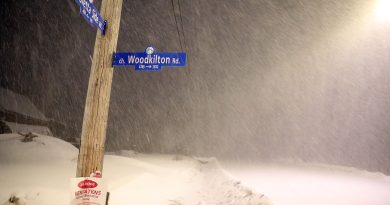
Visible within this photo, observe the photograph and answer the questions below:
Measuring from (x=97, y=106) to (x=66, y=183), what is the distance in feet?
18.8

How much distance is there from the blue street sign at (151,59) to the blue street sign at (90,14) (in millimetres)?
566

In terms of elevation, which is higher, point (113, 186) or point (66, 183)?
point (66, 183)

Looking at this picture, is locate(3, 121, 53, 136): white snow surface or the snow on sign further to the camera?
locate(3, 121, 53, 136): white snow surface

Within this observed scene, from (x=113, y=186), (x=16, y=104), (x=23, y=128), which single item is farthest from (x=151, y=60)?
(x=16, y=104)

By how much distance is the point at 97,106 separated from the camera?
401 cm

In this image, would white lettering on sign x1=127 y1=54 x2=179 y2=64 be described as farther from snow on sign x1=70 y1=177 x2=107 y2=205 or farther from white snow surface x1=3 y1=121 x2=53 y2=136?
white snow surface x1=3 y1=121 x2=53 y2=136

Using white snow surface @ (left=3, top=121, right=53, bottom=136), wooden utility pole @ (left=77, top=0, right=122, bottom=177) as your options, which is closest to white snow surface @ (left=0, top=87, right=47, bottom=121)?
white snow surface @ (left=3, top=121, right=53, bottom=136)

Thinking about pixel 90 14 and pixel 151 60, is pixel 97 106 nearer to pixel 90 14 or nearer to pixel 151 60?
pixel 151 60

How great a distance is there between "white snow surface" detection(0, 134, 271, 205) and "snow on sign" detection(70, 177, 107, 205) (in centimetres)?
423

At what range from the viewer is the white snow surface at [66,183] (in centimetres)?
743

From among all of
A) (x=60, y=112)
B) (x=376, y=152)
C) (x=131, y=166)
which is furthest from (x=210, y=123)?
(x=131, y=166)

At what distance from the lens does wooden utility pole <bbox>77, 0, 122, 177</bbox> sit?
12.9 ft

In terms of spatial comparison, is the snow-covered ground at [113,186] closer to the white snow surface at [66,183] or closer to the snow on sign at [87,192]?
the white snow surface at [66,183]

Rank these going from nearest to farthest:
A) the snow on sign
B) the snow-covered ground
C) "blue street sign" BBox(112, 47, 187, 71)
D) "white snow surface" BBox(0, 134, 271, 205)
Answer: the snow on sign
"blue street sign" BBox(112, 47, 187, 71)
"white snow surface" BBox(0, 134, 271, 205)
the snow-covered ground
